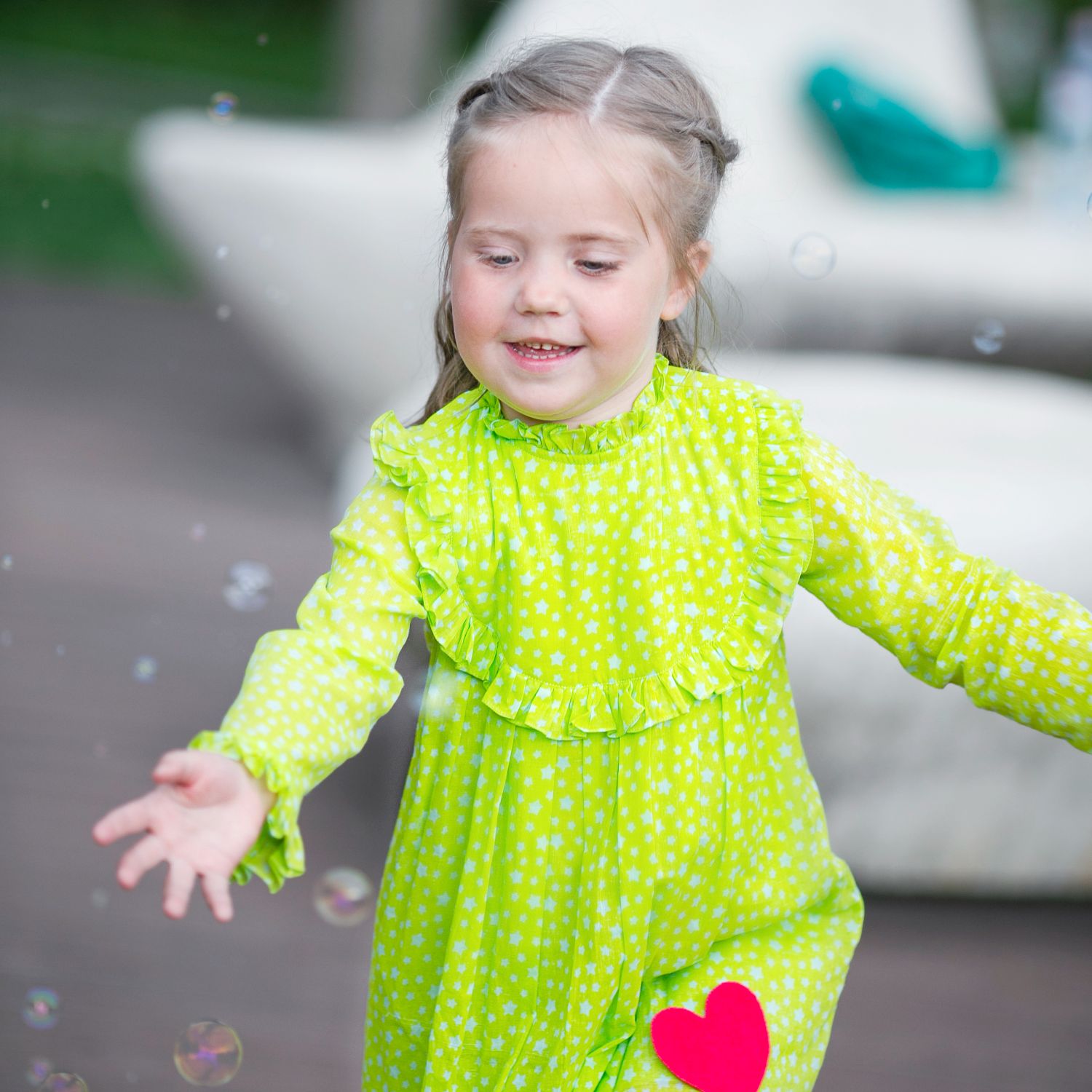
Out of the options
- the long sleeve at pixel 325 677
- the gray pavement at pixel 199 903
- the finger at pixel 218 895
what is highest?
the long sleeve at pixel 325 677

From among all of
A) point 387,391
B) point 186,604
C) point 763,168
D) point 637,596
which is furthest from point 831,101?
point 637,596

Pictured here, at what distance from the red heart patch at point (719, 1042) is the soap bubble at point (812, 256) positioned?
0.66 m

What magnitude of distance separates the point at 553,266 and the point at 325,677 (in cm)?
30

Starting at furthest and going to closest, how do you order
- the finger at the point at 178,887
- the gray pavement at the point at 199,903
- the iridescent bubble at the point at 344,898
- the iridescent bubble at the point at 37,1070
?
1. the gray pavement at the point at 199,903
2. the iridescent bubble at the point at 37,1070
3. the iridescent bubble at the point at 344,898
4. the finger at the point at 178,887

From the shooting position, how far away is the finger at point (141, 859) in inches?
31.5

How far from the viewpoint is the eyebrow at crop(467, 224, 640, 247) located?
0.98 meters

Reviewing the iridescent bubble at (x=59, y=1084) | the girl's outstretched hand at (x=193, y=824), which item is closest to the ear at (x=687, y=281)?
the girl's outstretched hand at (x=193, y=824)

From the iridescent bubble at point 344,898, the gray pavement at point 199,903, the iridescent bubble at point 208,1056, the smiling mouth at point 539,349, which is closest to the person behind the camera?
the smiling mouth at point 539,349

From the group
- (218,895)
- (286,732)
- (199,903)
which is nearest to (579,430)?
(286,732)

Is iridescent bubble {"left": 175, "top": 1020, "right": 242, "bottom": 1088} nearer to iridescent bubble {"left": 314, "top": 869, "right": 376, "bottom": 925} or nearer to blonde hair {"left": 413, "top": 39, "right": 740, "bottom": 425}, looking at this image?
iridescent bubble {"left": 314, "top": 869, "right": 376, "bottom": 925}

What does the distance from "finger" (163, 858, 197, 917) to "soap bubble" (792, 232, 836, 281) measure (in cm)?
82

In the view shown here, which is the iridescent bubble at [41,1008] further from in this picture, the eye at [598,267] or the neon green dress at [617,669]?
the eye at [598,267]

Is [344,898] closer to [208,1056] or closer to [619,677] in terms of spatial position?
[208,1056]

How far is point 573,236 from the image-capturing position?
98 centimetres
